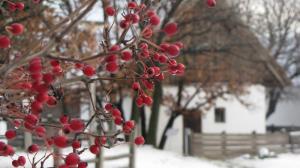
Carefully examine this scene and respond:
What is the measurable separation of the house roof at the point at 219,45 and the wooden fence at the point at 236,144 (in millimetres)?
2607

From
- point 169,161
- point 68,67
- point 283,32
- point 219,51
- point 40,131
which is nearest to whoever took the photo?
point 40,131

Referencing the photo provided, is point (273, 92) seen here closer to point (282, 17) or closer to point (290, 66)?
point (290, 66)

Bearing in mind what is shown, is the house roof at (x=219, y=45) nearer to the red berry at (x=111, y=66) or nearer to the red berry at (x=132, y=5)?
the red berry at (x=132, y=5)

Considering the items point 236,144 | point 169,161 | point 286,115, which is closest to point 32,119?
point 169,161

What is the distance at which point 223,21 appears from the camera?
1659 cm

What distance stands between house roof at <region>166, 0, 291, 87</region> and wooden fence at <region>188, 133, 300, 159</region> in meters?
2.61

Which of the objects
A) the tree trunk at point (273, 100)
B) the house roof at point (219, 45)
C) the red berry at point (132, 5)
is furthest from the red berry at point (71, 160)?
the tree trunk at point (273, 100)

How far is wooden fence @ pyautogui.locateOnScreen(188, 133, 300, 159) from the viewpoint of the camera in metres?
20.6

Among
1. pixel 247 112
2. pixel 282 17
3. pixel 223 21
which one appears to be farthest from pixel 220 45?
pixel 282 17

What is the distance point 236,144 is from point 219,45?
5.97m

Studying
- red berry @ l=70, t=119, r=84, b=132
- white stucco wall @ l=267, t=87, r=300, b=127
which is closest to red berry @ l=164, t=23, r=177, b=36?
red berry @ l=70, t=119, r=84, b=132

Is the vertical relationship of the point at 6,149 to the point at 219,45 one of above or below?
below

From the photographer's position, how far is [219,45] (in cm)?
1730

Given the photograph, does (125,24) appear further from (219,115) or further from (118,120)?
(219,115)
